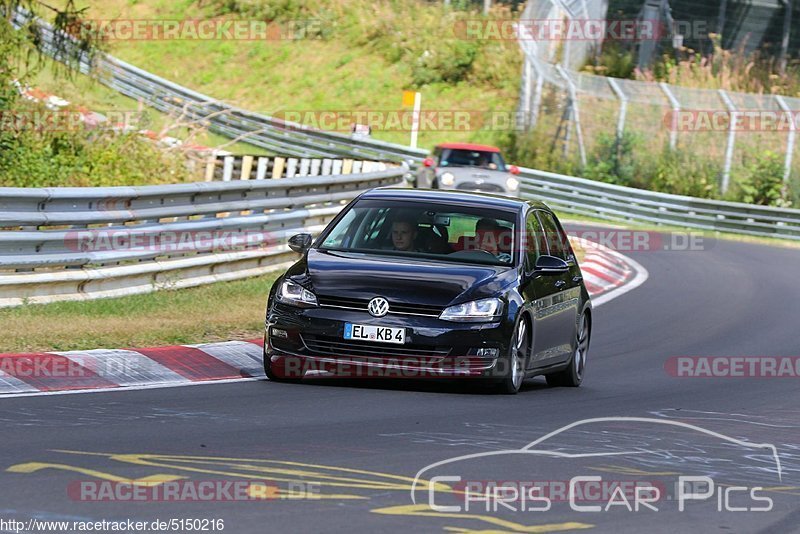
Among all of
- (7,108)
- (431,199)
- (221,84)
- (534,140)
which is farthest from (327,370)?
(221,84)

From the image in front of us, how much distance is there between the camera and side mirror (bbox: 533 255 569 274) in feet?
38.6

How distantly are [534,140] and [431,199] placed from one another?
111 ft

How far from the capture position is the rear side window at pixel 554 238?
1281cm

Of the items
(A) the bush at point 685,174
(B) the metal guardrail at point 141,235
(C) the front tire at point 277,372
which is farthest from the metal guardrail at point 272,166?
(C) the front tire at point 277,372

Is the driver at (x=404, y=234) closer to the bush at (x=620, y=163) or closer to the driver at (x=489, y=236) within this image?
the driver at (x=489, y=236)

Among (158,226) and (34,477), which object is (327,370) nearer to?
(34,477)

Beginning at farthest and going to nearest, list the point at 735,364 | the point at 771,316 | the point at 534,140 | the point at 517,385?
the point at 534,140 < the point at 771,316 < the point at 735,364 < the point at 517,385

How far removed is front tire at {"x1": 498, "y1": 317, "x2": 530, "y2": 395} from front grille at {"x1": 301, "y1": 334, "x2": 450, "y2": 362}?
58cm

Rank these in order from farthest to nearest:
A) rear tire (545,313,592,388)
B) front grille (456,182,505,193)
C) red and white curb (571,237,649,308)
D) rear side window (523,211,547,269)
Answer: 1. front grille (456,182,505,193)
2. red and white curb (571,237,649,308)
3. rear tire (545,313,592,388)
4. rear side window (523,211,547,269)

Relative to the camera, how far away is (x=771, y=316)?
19.8 m

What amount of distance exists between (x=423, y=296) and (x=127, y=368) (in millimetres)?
2134
